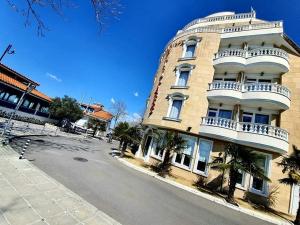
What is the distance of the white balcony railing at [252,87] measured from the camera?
14.6 metres

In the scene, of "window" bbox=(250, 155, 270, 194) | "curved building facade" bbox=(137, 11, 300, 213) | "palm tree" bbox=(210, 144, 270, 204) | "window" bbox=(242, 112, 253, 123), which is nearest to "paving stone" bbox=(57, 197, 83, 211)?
"palm tree" bbox=(210, 144, 270, 204)

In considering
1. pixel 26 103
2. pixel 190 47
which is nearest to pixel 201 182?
pixel 190 47

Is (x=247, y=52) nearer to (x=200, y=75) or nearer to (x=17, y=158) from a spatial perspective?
(x=200, y=75)

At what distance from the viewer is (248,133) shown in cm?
1408

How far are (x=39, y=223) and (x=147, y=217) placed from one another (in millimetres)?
3751

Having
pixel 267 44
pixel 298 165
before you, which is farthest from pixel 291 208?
pixel 267 44

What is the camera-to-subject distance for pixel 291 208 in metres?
13.0

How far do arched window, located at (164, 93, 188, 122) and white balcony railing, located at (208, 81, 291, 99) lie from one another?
312 centimetres

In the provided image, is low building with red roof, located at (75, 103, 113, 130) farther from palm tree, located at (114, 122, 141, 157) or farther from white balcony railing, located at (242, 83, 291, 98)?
white balcony railing, located at (242, 83, 291, 98)

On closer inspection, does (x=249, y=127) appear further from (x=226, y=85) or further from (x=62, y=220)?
(x=62, y=220)

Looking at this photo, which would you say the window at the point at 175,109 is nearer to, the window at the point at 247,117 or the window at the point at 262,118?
the window at the point at 247,117

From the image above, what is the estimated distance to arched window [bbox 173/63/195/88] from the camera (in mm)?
19219

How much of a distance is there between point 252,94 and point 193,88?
17.9ft

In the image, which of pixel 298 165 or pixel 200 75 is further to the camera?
pixel 200 75
